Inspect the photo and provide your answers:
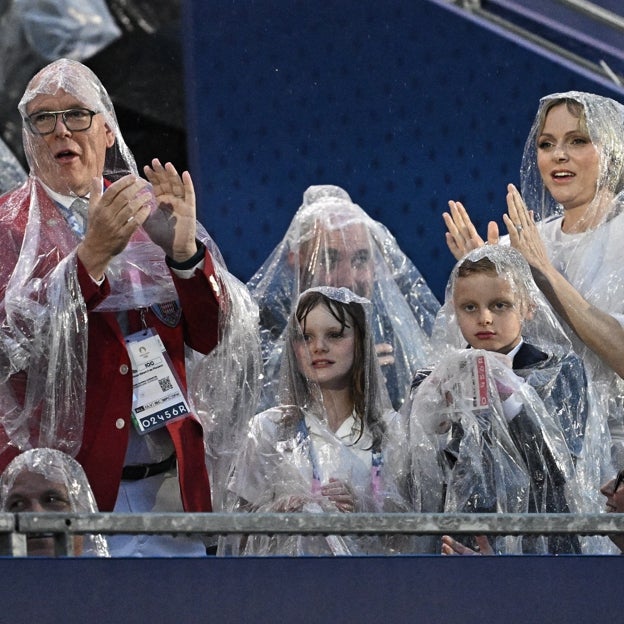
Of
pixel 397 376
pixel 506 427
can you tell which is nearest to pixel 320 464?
pixel 506 427

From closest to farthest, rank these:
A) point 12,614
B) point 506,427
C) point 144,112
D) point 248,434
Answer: point 12,614 < point 506,427 < point 248,434 < point 144,112

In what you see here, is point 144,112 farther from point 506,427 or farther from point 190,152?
point 506,427

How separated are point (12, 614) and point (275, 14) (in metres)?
3.07

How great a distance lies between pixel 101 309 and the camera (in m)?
3.16

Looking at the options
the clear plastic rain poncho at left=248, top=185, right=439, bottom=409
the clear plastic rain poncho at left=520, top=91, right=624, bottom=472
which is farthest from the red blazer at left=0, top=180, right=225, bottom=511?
the clear plastic rain poncho at left=520, top=91, right=624, bottom=472

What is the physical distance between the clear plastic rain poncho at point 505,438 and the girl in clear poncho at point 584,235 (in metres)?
0.08

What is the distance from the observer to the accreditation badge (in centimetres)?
314

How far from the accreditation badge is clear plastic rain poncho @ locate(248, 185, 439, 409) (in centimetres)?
64

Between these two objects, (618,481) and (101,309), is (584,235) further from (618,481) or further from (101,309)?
(101,309)

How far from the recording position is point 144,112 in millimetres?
5531

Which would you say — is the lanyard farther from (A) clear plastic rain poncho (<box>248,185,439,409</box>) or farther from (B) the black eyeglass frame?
(B) the black eyeglass frame

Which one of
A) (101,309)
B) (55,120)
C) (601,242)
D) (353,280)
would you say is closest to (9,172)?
(353,280)

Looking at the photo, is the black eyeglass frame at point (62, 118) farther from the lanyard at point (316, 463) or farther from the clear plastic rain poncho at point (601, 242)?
the clear plastic rain poncho at point (601, 242)

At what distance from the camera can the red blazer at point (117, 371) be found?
10.1 ft
